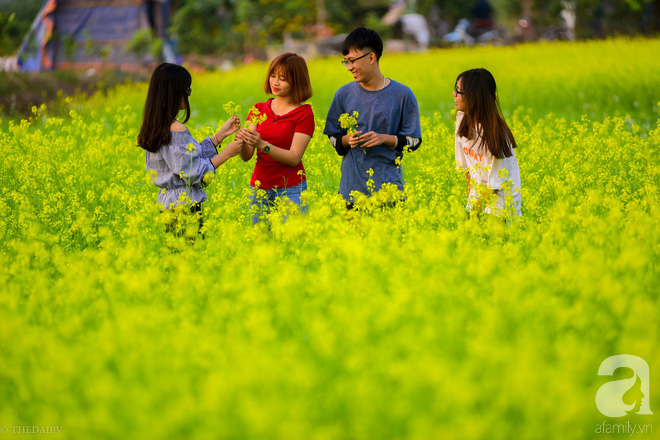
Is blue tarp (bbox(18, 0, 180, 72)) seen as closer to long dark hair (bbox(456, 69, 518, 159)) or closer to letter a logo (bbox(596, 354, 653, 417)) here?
long dark hair (bbox(456, 69, 518, 159))

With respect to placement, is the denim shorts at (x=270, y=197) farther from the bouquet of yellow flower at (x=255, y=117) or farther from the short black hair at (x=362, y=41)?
the short black hair at (x=362, y=41)

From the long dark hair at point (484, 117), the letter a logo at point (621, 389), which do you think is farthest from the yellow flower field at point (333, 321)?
the long dark hair at point (484, 117)

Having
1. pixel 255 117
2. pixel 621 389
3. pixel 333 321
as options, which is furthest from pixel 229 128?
pixel 621 389

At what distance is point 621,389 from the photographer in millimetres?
2648

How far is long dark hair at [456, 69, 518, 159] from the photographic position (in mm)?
4375

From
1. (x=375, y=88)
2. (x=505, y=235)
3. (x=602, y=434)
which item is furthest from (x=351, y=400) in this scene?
(x=375, y=88)

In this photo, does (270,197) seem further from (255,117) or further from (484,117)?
(484,117)

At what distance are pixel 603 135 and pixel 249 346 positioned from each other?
236 inches

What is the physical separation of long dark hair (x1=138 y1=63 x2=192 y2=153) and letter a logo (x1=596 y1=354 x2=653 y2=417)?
9.28ft

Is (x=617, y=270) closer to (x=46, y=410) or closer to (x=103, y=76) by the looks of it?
(x=46, y=410)

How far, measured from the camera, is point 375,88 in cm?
460

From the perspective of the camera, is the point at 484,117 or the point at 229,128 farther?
the point at 484,117

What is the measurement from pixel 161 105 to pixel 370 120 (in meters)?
1.42

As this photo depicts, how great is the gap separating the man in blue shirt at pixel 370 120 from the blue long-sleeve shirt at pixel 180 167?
929 mm
